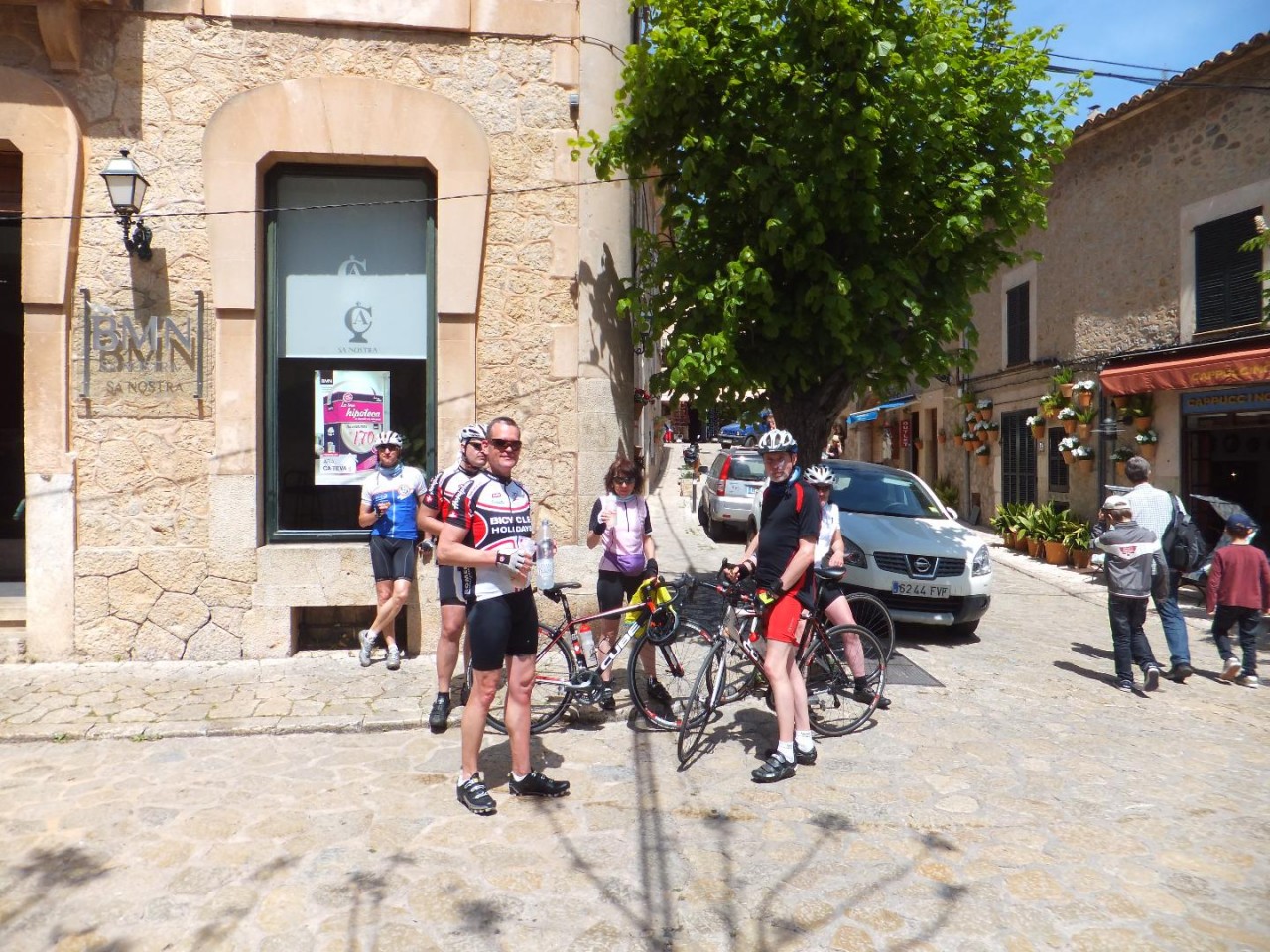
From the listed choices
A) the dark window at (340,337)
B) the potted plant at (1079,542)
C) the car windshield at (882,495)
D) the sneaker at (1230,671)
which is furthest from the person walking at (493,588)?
the potted plant at (1079,542)

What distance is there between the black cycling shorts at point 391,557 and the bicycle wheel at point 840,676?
331cm

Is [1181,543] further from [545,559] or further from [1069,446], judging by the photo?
[1069,446]

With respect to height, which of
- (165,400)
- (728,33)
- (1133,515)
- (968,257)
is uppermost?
(728,33)

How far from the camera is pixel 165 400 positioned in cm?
679

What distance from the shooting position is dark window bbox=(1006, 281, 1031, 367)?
53.3ft

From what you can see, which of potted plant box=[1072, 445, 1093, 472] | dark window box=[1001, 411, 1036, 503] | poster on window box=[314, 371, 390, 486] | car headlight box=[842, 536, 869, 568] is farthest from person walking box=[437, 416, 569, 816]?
dark window box=[1001, 411, 1036, 503]

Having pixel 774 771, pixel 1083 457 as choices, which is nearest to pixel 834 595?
pixel 774 771

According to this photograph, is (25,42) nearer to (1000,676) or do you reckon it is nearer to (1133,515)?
(1000,676)

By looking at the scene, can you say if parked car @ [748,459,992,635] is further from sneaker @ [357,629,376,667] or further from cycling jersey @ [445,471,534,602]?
cycling jersey @ [445,471,534,602]

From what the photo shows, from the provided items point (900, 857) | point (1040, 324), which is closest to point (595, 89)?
point (900, 857)

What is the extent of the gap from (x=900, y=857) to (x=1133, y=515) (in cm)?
474

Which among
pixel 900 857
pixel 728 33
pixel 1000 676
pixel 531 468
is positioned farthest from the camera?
pixel 531 468

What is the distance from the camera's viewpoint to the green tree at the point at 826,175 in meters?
6.18

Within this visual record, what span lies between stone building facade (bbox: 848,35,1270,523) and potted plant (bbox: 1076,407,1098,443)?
0.08 m
